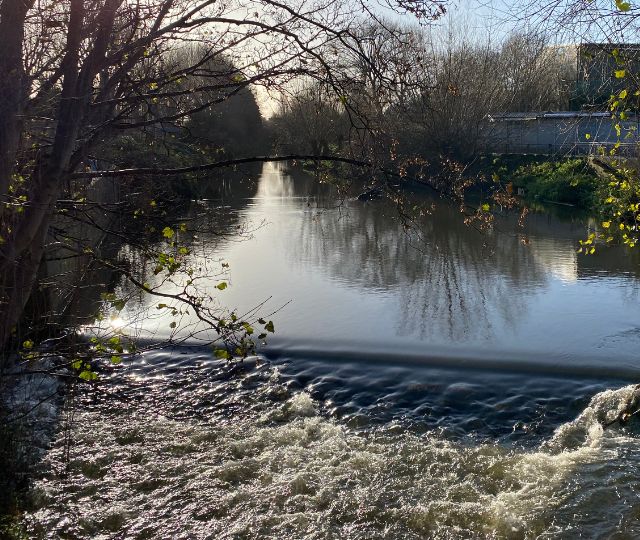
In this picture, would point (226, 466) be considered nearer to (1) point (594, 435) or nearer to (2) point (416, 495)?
(2) point (416, 495)

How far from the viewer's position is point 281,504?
16.5 feet

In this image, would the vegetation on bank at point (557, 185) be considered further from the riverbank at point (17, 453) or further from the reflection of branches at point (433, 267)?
the riverbank at point (17, 453)

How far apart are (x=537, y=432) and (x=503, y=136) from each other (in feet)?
89.7

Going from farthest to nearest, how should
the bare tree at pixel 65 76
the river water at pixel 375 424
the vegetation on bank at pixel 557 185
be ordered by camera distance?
the vegetation on bank at pixel 557 185
the river water at pixel 375 424
the bare tree at pixel 65 76

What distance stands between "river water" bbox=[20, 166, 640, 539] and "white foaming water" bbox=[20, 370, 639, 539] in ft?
0.05

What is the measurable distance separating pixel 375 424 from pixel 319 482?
1.24 m

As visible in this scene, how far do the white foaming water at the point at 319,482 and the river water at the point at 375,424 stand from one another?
0.6 inches

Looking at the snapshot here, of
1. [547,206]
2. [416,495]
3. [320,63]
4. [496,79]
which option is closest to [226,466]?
[416,495]

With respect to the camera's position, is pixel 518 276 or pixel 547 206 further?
pixel 547 206

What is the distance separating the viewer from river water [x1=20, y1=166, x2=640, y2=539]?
4895 mm

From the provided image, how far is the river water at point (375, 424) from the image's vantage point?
4895mm

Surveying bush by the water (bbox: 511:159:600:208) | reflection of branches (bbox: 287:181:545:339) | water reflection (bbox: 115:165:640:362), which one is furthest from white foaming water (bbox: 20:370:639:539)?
bush by the water (bbox: 511:159:600:208)

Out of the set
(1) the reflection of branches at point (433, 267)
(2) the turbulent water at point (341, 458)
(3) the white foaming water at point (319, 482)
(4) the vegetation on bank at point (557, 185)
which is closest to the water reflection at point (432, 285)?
(1) the reflection of branches at point (433, 267)

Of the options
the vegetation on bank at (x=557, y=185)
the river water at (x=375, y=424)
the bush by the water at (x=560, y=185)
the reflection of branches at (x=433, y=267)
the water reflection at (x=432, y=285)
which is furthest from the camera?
the bush by the water at (x=560, y=185)
